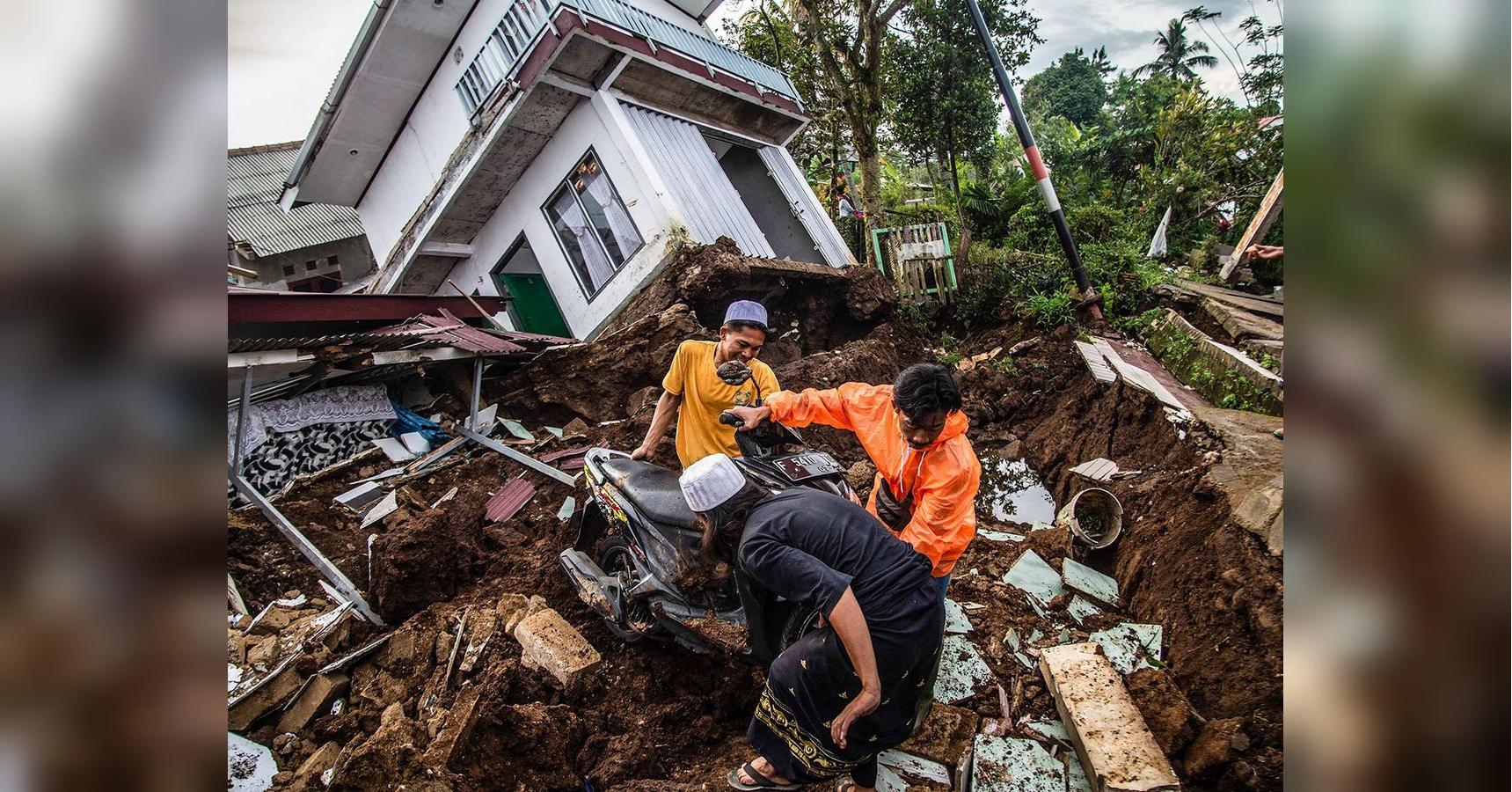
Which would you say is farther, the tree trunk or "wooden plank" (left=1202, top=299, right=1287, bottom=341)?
the tree trunk

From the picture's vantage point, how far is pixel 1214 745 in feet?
9.17

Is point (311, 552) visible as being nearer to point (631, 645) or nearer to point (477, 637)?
point (477, 637)

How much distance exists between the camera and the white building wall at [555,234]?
8.88 metres

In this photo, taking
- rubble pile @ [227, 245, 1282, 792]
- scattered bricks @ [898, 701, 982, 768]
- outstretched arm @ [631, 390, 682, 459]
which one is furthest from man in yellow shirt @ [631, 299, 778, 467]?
scattered bricks @ [898, 701, 982, 768]

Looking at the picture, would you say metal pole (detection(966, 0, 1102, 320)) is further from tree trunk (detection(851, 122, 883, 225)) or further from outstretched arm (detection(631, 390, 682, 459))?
outstretched arm (detection(631, 390, 682, 459))

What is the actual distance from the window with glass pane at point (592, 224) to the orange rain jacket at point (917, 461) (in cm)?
621

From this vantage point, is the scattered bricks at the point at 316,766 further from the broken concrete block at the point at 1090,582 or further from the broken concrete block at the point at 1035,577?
the broken concrete block at the point at 1090,582

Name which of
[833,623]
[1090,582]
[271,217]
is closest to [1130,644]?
[1090,582]

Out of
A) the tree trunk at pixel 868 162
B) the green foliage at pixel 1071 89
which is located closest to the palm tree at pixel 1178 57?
the green foliage at pixel 1071 89

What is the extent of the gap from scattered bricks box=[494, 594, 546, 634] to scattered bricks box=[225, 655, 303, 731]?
108 centimetres

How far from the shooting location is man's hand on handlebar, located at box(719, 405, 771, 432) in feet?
11.8
